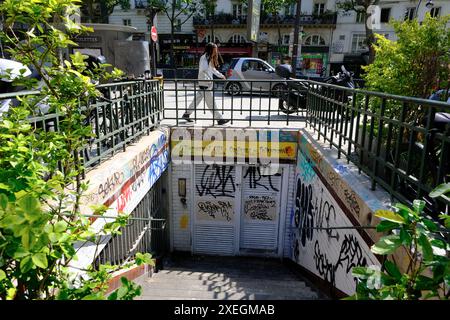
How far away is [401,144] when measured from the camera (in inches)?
127

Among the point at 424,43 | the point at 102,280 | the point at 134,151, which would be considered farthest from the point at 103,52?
the point at 102,280

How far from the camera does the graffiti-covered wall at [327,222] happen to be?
383 cm

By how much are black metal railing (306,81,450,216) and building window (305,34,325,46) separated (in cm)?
3376

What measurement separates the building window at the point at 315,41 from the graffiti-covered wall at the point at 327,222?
1296 inches

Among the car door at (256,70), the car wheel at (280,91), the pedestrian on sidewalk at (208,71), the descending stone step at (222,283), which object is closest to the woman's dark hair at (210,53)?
the pedestrian on sidewalk at (208,71)

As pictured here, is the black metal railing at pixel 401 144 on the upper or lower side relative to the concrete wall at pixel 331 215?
upper

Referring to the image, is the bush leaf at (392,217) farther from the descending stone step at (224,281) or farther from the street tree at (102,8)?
the street tree at (102,8)

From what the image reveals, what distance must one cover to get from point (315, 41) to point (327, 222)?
3585 cm

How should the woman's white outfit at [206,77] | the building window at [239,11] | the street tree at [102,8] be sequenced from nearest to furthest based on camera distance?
1. the woman's white outfit at [206,77]
2. the street tree at [102,8]
3. the building window at [239,11]

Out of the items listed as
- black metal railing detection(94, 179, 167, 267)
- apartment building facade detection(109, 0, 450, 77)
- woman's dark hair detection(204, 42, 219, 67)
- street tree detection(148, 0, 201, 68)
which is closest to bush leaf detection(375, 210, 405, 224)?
black metal railing detection(94, 179, 167, 267)

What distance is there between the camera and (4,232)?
132cm

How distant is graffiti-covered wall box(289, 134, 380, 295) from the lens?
3826mm

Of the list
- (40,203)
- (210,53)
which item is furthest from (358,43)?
(40,203)

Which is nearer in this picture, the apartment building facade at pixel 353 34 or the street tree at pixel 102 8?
the street tree at pixel 102 8
